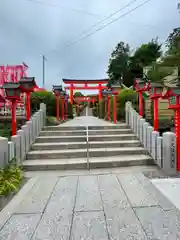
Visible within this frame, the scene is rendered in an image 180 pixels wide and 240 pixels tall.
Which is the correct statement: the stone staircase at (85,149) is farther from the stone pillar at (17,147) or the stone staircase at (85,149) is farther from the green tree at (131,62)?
the green tree at (131,62)

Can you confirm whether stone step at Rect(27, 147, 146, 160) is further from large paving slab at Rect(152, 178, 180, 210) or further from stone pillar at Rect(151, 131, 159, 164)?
large paving slab at Rect(152, 178, 180, 210)

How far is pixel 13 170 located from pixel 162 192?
3.08 meters

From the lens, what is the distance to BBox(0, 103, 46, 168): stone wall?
455cm

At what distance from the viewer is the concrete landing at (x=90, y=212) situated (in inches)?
98.5

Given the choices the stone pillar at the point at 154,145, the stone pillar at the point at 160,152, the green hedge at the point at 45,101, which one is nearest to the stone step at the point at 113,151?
the stone pillar at the point at 154,145

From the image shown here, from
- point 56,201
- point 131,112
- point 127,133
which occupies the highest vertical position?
point 131,112

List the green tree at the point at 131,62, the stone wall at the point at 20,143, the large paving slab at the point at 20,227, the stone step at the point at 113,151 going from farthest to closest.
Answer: the green tree at the point at 131,62, the stone step at the point at 113,151, the stone wall at the point at 20,143, the large paving slab at the point at 20,227

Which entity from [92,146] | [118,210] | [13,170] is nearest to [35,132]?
[92,146]

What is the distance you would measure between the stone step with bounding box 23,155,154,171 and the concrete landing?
0.94 m

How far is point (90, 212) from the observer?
304 centimetres

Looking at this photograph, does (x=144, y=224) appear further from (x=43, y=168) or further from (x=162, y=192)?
(x=43, y=168)

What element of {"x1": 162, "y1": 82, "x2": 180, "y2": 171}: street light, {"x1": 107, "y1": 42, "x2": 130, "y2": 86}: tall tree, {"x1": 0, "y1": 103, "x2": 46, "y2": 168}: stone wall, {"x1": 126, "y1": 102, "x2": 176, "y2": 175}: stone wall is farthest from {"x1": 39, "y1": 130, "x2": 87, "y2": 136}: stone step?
{"x1": 107, "y1": 42, "x2": 130, "y2": 86}: tall tree

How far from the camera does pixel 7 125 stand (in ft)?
31.8

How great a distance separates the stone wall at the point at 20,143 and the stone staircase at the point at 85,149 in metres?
0.21
